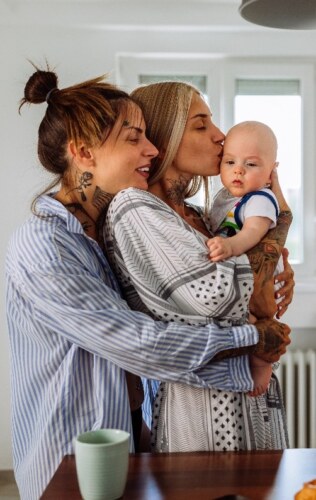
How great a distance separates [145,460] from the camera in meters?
1.38

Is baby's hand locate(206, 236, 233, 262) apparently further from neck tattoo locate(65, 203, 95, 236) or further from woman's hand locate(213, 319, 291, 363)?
neck tattoo locate(65, 203, 95, 236)

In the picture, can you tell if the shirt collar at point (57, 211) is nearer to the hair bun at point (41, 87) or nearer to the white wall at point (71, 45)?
the hair bun at point (41, 87)

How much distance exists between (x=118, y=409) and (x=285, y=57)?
2755 mm

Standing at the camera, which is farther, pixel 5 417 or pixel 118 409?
pixel 5 417

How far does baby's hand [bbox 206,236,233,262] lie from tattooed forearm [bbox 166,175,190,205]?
0.21m

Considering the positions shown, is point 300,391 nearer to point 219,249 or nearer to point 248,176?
point 248,176

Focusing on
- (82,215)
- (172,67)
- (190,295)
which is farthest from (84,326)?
(172,67)

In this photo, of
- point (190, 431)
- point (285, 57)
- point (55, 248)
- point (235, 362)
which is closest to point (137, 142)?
point (55, 248)

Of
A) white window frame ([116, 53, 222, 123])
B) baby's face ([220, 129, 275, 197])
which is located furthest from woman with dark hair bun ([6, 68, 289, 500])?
white window frame ([116, 53, 222, 123])

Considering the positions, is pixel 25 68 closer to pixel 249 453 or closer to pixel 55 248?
pixel 55 248

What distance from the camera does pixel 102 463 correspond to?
44.5 inches

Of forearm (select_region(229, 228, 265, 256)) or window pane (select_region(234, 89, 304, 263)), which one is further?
window pane (select_region(234, 89, 304, 263))

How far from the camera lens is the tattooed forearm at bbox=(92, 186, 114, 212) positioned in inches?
66.8

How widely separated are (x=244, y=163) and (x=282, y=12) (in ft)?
1.16
